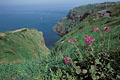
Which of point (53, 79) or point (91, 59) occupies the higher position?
point (91, 59)

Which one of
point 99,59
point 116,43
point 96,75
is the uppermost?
point 116,43

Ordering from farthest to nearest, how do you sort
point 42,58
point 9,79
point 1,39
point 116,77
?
point 1,39, point 9,79, point 42,58, point 116,77

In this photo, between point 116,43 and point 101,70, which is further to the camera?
point 116,43

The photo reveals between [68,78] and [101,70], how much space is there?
653 mm

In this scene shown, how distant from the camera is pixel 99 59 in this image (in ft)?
7.77

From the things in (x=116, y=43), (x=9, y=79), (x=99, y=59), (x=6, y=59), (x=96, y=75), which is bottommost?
(x=6, y=59)

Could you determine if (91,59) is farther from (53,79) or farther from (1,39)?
(1,39)

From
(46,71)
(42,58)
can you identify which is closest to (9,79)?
(42,58)

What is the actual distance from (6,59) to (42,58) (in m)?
9.40

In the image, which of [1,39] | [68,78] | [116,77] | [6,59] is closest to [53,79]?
[68,78]

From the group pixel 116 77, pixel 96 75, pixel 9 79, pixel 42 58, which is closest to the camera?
pixel 116 77

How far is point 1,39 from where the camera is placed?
1581 cm

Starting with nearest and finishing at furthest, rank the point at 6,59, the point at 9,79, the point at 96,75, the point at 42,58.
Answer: the point at 96,75 → the point at 42,58 → the point at 9,79 → the point at 6,59

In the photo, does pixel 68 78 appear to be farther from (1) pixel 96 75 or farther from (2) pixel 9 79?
(2) pixel 9 79
